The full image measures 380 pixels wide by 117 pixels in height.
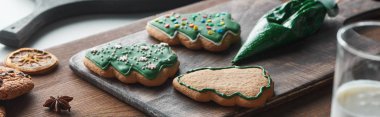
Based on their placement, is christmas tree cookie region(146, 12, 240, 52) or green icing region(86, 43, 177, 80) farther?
christmas tree cookie region(146, 12, 240, 52)

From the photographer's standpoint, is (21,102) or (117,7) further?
(117,7)

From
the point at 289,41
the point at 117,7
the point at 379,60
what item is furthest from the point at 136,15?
the point at 379,60

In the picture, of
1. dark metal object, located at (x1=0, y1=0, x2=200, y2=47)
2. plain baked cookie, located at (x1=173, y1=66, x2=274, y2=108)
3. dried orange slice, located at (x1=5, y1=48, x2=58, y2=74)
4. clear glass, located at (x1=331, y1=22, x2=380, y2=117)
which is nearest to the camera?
clear glass, located at (x1=331, y1=22, x2=380, y2=117)

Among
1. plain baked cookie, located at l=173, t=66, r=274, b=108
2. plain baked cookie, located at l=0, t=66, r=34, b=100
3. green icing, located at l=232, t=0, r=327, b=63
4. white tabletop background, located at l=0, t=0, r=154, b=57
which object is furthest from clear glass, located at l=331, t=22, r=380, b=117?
white tabletop background, located at l=0, t=0, r=154, b=57

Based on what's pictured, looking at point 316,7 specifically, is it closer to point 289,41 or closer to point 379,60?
point 289,41

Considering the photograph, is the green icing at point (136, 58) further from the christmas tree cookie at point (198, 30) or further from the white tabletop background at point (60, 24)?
the white tabletop background at point (60, 24)

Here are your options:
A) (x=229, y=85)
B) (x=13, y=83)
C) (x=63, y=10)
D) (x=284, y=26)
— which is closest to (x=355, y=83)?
(x=229, y=85)

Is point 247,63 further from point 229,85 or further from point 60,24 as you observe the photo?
point 60,24

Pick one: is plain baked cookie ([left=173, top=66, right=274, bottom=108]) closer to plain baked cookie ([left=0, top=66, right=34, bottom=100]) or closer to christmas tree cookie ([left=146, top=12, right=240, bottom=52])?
christmas tree cookie ([left=146, top=12, right=240, bottom=52])
